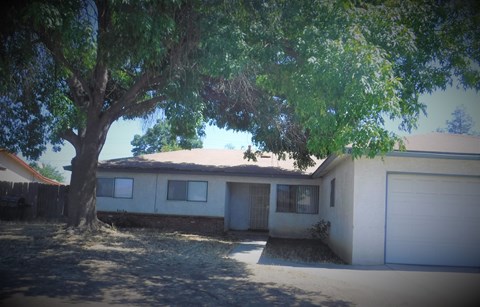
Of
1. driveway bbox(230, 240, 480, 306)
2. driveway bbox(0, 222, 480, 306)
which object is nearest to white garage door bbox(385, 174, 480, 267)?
driveway bbox(230, 240, 480, 306)

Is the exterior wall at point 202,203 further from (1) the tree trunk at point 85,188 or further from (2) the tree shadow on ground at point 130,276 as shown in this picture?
(2) the tree shadow on ground at point 130,276

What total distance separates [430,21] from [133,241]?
33.8 feet

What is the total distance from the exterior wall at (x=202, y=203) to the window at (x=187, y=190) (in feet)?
0.66

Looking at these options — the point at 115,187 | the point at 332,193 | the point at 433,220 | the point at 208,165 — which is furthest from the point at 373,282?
the point at 115,187

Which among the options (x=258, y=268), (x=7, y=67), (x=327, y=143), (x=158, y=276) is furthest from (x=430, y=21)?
(x=7, y=67)

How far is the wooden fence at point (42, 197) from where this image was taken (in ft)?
67.4

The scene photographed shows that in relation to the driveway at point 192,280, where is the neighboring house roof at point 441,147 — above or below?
above

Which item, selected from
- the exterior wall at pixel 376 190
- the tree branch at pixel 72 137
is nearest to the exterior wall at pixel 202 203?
the tree branch at pixel 72 137

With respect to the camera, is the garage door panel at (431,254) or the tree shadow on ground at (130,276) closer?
the tree shadow on ground at (130,276)

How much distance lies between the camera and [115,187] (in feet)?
66.2

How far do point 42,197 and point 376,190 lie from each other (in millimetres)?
16887

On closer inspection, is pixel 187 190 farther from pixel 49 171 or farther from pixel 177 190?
pixel 49 171

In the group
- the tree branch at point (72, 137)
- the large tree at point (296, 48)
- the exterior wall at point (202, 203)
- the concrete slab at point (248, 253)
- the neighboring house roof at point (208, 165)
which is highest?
the large tree at point (296, 48)

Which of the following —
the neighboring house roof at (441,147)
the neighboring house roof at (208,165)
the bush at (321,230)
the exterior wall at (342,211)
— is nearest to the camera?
the neighboring house roof at (441,147)
